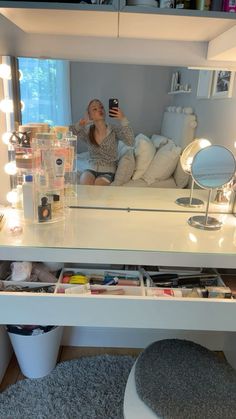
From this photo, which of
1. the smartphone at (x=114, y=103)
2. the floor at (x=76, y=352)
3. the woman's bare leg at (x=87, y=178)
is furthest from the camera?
the floor at (x=76, y=352)

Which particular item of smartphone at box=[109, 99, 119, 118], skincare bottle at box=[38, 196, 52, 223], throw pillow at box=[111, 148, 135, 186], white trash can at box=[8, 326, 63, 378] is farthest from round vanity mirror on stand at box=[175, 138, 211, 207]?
white trash can at box=[8, 326, 63, 378]

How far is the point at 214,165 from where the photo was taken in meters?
1.28

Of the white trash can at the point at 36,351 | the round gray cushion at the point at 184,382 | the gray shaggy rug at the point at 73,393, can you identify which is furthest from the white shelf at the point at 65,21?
the gray shaggy rug at the point at 73,393

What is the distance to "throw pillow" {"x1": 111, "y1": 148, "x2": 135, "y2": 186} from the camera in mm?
1444

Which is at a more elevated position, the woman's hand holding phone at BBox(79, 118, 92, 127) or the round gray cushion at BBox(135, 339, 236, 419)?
the woman's hand holding phone at BBox(79, 118, 92, 127)

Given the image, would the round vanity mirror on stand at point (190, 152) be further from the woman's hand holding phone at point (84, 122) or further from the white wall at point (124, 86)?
the woman's hand holding phone at point (84, 122)

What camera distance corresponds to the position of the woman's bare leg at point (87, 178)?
148cm

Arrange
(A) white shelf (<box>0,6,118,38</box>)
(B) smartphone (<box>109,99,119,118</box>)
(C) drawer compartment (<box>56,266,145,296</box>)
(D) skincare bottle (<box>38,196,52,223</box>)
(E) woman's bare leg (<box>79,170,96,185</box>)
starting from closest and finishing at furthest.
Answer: (A) white shelf (<box>0,6,118,38</box>)
(C) drawer compartment (<box>56,266,145,296</box>)
(D) skincare bottle (<box>38,196,52,223</box>)
(B) smartphone (<box>109,99,119,118</box>)
(E) woman's bare leg (<box>79,170,96,185</box>)

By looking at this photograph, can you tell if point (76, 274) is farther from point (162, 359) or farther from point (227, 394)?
point (227, 394)

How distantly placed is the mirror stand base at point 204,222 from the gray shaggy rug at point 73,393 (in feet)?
2.60

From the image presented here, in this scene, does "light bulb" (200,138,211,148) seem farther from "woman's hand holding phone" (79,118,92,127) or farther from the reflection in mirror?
"woman's hand holding phone" (79,118,92,127)

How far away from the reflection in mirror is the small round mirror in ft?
0.59

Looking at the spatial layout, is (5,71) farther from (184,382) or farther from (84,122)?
(184,382)

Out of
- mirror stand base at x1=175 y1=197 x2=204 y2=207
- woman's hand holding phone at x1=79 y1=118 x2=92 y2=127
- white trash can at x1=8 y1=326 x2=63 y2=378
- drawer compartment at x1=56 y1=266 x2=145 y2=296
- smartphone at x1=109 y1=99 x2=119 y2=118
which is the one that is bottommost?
white trash can at x1=8 y1=326 x2=63 y2=378
